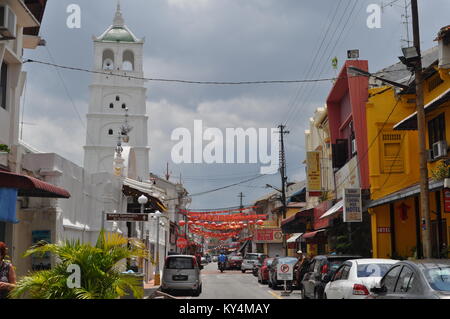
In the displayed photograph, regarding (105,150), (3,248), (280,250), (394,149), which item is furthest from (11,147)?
(280,250)

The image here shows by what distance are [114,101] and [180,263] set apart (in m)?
50.5

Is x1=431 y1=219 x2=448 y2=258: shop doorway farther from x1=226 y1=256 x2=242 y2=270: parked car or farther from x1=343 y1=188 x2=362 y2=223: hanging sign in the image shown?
x1=226 y1=256 x2=242 y2=270: parked car

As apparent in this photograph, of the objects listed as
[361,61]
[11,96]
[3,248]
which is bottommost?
[3,248]

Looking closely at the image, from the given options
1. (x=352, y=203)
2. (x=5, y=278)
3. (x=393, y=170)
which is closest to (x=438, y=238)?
(x=352, y=203)

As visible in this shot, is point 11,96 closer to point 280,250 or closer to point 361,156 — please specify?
point 361,156

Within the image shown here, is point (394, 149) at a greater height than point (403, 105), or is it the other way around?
point (403, 105)

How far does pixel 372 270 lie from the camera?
12992 millimetres

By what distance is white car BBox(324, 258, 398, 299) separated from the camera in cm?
1210

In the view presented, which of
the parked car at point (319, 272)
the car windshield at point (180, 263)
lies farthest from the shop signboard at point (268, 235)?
the parked car at point (319, 272)

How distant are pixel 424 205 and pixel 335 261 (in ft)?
9.59

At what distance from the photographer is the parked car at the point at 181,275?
78.1 ft

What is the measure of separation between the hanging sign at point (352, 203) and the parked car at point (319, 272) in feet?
29.2

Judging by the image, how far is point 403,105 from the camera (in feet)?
89.5

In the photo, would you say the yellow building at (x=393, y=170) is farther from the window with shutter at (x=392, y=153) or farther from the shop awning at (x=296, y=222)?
the shop awning at (x=296, y=222)
